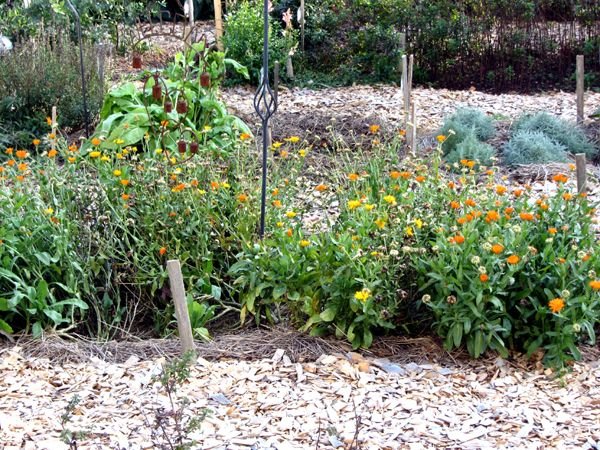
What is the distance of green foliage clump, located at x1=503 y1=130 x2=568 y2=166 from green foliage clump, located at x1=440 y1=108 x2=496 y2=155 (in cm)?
30

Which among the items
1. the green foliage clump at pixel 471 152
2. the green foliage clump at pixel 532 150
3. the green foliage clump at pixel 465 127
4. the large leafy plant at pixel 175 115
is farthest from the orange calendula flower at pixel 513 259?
the green foliage clump at pixel 465 127

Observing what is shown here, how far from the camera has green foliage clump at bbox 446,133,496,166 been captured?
18.5 feet

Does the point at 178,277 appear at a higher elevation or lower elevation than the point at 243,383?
higher

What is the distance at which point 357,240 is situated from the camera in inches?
134

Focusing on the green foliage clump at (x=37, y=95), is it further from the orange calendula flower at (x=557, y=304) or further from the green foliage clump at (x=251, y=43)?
the orange calendula flower at (x=557, y=304)

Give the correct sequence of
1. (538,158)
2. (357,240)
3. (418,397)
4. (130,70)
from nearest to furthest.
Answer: (418,397)
(357,240)
(538,158)
(130,70)

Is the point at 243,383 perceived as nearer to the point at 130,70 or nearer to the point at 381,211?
the point at 381,211

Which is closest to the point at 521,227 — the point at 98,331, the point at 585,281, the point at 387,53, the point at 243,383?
the point at 585,281

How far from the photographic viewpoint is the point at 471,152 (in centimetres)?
564

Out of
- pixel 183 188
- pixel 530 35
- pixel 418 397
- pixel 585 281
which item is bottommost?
pixel 418 397

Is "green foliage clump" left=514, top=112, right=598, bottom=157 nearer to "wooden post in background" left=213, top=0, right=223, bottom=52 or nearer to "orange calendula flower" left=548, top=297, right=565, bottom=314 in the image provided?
"orange calendula flower" left=548, top=297, right=565, bottom=314

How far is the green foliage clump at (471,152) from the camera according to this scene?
563 cm

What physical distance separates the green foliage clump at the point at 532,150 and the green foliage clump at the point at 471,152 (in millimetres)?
147

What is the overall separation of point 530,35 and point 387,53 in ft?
5.31
